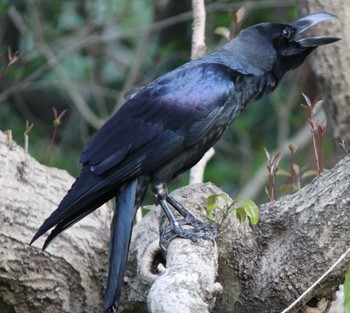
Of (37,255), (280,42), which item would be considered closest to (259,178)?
(280,42)

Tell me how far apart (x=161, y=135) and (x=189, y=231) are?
570 millimetres

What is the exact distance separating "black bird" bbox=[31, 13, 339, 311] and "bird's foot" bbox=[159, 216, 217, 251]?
11mm

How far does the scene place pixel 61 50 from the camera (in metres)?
7.56

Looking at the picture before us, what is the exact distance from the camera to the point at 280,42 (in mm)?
4461

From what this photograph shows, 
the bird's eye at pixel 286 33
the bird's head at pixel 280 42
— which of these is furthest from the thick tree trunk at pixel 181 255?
the bird's eye at pixel 286 33

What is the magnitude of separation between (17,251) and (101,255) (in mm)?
394

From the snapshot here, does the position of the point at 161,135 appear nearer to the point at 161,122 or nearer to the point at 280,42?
the point at 161,122

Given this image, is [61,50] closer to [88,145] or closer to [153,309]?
[88,145]

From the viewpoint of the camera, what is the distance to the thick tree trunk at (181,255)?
3.45 metres

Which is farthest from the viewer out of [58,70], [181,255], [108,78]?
[108,78]

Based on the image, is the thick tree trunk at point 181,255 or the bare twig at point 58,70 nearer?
the thick tree trunk at point 181,255

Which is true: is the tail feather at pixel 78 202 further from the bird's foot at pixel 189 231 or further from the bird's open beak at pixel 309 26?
the bird's open beak at pixel 309 26

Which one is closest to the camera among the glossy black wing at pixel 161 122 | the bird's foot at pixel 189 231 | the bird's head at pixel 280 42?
the bird's foot at pixel 189 231

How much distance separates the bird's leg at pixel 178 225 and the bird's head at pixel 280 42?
787 mm
